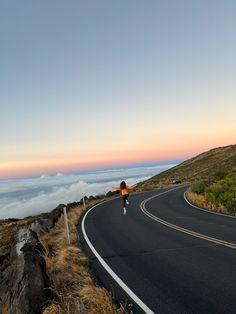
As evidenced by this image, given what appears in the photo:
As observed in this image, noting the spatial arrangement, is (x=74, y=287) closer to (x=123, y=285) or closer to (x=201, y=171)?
(x=123, y=285)

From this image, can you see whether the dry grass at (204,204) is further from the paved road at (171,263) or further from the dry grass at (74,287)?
the dry grass at (74,287)

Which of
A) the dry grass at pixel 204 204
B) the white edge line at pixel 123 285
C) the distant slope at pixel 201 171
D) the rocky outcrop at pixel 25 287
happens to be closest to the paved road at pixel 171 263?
the white edge line at pixel 123 285

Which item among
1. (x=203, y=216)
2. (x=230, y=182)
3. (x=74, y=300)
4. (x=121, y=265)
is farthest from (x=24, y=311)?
(x=230, y=182)

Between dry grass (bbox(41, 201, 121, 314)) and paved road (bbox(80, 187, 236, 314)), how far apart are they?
1.35 ft

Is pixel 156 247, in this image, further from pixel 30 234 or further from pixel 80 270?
pixel 30 234

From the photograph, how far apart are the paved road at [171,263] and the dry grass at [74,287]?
411 mm

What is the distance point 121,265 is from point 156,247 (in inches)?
92.7

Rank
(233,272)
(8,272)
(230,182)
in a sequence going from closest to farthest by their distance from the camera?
(233,272) → (8,272) → (230,182)

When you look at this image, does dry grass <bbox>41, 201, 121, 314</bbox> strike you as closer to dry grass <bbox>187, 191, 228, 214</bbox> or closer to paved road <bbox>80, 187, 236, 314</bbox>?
paved road <bbox>80, 187, 236, 314</bbox>

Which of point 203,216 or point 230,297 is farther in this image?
point 203,216

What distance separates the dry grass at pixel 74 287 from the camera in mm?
6848

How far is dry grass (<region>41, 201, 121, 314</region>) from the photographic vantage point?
22.5ft

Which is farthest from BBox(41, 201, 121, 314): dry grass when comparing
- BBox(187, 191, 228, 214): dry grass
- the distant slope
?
the distant slope

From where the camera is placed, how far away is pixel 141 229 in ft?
54.9
